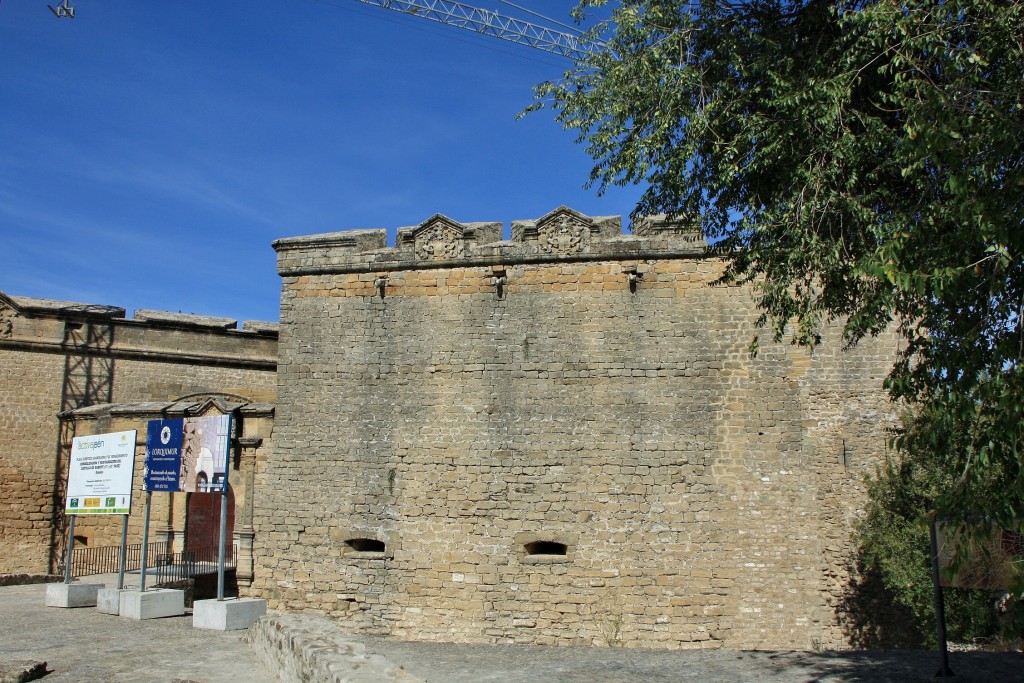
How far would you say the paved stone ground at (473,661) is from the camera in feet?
29.6

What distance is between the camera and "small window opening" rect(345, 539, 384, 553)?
13680 mm

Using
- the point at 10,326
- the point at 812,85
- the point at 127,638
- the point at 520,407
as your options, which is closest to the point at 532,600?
the point at 520,407

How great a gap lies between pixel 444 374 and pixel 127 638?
5684 millimetres

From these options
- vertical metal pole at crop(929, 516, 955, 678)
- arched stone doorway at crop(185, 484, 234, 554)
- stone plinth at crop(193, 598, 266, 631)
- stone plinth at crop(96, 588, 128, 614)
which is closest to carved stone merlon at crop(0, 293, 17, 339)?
arched stone doorway at crop(185, 484, 234, 554)

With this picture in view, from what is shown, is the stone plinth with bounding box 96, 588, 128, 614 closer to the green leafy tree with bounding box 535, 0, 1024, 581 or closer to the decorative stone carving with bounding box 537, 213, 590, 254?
the decorative stone carving with bounding box 537, 213, 590, 254

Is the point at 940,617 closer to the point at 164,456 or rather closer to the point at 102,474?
the point at 164,456

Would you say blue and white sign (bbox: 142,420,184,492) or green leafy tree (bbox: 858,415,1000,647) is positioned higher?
blue and white sign (bbox: 142,420,184,492)

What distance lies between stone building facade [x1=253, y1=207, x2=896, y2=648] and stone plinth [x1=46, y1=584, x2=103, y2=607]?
3.01 meters

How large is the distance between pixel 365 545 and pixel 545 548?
9.41ft

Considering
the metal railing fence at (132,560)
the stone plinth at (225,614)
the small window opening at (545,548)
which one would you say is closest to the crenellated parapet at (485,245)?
the small window opening at (545,548)

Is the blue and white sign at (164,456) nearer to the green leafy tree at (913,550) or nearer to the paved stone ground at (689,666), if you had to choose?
the paved stone ground at (689,666)

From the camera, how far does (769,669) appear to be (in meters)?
9.51

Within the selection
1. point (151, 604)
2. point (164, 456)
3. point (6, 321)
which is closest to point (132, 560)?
point (151, 604)

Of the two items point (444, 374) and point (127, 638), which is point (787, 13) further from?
point (127, 638)
